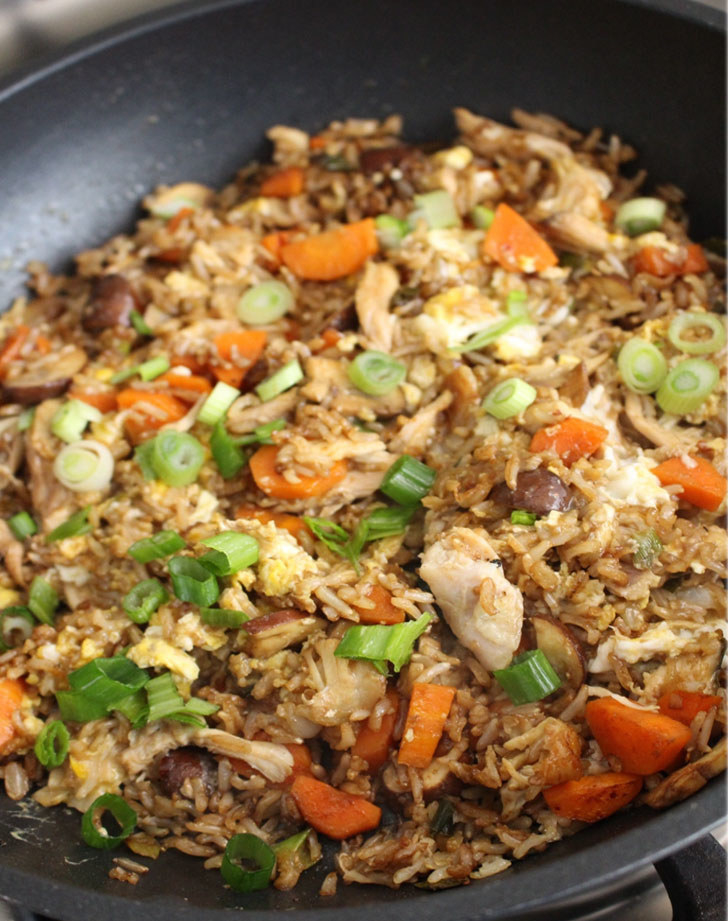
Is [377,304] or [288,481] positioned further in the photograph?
[377,304]

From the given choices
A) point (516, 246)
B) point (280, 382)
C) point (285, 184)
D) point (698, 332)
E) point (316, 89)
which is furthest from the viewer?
point (316, 89)

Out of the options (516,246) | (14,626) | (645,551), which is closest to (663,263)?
(516,246)

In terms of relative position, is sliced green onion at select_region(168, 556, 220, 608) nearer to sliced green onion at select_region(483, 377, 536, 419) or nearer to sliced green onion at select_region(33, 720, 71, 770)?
sliced green onion at select_region(33, 720, 71, 770)

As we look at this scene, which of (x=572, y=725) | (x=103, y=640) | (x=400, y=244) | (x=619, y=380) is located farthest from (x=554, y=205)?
(x=103, y=640)

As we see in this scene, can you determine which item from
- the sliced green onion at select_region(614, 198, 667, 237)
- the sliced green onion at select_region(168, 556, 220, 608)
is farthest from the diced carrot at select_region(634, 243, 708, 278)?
the sliced green onion at select_region(168, 556, 220, 608)

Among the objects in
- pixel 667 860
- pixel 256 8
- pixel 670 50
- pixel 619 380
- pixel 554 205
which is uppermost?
pixel 256 8

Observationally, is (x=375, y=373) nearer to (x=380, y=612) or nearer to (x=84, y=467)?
(x=380, y=612)

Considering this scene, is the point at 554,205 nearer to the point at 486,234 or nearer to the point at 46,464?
the point at 486,234

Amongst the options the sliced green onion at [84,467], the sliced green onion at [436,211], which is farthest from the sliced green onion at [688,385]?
the sliced green onion at [84,467]
